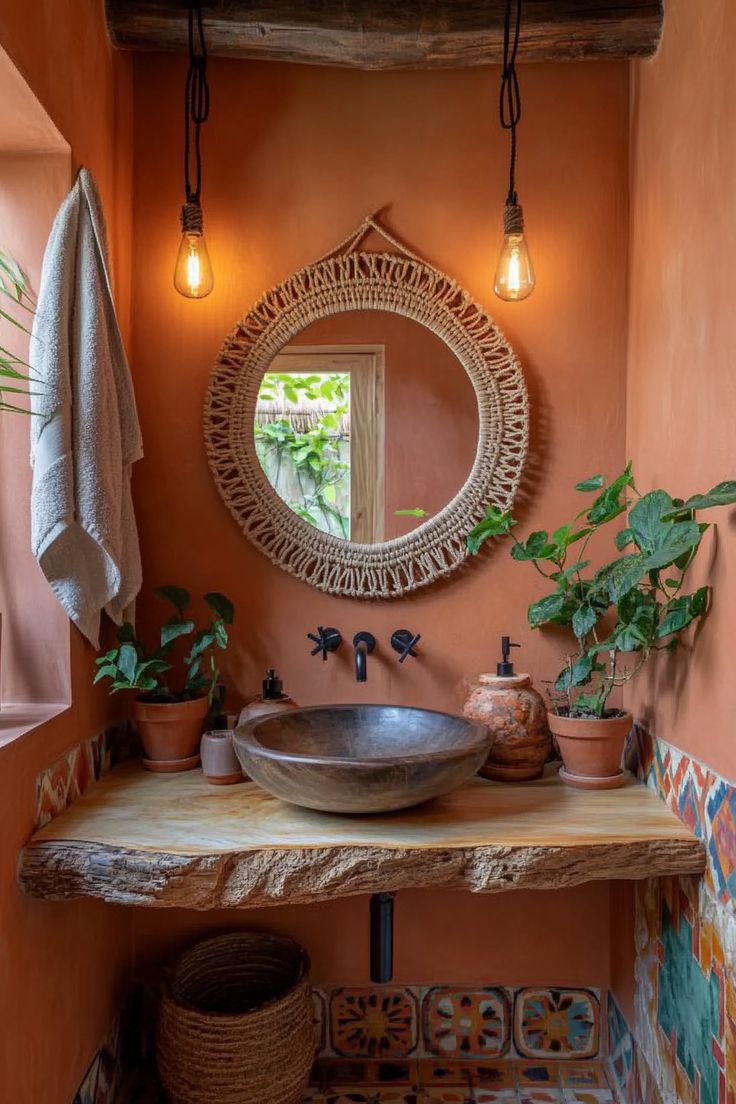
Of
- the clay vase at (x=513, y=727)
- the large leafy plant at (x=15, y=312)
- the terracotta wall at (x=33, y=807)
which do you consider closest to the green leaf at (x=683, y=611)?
the clay vase at (x=513, y=727)

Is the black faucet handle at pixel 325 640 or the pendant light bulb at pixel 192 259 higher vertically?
the pendant light bulb at pixel 192 259

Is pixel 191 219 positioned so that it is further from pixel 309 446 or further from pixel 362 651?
pixel 362 651

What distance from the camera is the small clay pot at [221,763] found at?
1.41 m

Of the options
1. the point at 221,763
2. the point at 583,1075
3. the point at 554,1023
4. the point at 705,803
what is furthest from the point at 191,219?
the point at 583,1075

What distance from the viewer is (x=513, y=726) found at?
143 centimetres

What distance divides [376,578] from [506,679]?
1.20 feet

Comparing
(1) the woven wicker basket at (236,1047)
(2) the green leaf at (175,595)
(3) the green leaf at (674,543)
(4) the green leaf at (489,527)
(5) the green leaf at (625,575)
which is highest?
(4) the green leaf at (489,527)

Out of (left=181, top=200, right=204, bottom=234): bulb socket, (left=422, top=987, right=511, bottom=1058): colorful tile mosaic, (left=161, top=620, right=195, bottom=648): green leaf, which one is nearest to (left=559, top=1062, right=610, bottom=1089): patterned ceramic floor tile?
(left=422, top=987, right=511, bottom=1058): colorful tile mosaic

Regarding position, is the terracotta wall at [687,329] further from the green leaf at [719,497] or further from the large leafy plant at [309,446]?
the large leafy plant at [309,446]

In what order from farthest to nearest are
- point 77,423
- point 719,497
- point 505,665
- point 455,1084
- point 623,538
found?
point 455,1084
point 505,665
point 623,538
point 77,423
point 719,497

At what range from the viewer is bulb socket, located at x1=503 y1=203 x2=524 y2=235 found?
1.51 m

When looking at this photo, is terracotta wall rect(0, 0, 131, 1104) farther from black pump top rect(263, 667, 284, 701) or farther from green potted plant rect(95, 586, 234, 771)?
black pump top rect(263, 667, 284, 701)

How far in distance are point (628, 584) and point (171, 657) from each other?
3.29ft

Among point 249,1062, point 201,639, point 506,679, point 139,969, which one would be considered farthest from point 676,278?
point 139,969
